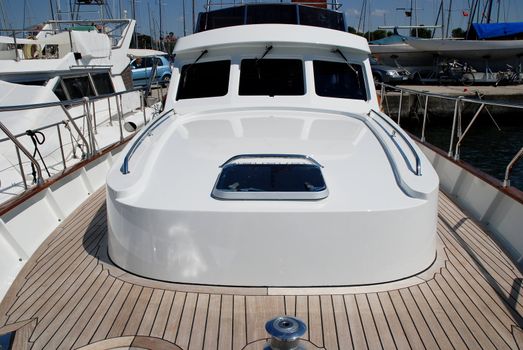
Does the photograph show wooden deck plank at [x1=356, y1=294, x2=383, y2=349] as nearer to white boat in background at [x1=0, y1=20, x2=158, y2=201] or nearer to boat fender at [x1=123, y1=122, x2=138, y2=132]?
white boat in background at [x1=0, y1=20, x2=158, y2=201]

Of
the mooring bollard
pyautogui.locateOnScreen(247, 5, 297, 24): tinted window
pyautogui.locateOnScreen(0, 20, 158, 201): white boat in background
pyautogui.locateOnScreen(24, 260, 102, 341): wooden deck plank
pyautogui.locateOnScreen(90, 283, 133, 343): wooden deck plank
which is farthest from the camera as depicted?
pyautogui.locateOnScreen(0, 20, 158, 201): white boat in background

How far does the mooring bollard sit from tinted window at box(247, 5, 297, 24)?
4115 mm

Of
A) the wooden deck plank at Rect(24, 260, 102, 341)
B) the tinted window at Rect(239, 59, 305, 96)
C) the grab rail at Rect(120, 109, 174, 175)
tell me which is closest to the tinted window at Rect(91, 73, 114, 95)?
the grab rail at Rect(120, 109, 174, 175)

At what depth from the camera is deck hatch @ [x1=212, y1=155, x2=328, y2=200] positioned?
8.77ft

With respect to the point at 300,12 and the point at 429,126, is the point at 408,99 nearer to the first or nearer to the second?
the point at 429,126

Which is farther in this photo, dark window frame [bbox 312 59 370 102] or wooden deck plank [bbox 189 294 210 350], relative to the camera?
dark window frame [bbox 312 59 370 102]

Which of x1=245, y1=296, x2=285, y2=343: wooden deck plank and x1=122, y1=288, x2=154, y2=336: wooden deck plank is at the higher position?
x1=245, y1=296, x2=285, y2=343: wooden deck plank

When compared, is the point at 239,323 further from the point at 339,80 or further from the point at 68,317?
the point at 339,80

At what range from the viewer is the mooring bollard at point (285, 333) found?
1.88 metres

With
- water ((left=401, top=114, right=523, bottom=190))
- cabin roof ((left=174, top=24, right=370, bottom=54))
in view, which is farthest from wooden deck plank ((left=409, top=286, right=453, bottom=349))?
water ((left=401, top=114, right=523, bottom=190))

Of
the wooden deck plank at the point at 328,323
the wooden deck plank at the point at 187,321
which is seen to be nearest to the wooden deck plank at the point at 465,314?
the wooden deck plank at the point at 328,323

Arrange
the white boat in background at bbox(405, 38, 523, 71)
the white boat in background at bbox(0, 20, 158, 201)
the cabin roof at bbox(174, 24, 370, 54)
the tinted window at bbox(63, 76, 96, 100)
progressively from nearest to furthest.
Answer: the cabin roof at bbox(174, 24, 370, 54)
the white boat in background at bbox(0, 20, 158, 201)
the tinted window at bbox(63, 76, 96, 100)
the white boat in background at bbox(405, 38, 523, 71)

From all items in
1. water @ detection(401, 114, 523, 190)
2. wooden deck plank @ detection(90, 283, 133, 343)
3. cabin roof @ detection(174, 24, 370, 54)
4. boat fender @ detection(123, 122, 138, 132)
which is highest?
cabin roof @ detection(174, 24, 370, 54)

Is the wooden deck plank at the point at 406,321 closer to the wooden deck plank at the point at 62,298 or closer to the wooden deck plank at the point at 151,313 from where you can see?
the wooden deck plank at the point at 151,313
